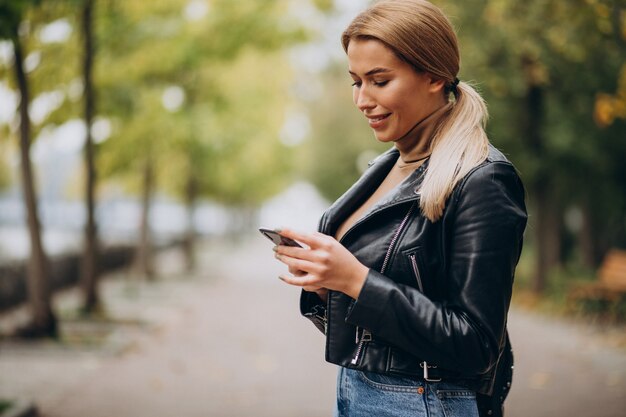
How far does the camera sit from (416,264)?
1737 mm

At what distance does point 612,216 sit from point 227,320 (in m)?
10.5

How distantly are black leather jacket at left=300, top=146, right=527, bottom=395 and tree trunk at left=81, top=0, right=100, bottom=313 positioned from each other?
10.4 m

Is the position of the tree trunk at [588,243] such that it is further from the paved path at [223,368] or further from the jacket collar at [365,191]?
the jacket collar at [365,191]

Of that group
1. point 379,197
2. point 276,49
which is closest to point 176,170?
point 276,49

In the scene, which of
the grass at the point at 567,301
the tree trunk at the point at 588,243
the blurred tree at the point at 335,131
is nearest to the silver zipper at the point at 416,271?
the grass at the point at 567,301

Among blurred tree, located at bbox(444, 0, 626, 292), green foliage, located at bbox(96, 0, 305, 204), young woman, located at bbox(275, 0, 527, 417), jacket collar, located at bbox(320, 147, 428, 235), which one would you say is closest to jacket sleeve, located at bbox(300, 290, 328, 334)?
young woman, located at bbox(275, 0, 527, 417)

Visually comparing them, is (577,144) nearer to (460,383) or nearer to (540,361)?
(540,361)

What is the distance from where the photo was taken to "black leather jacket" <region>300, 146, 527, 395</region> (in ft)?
5.39

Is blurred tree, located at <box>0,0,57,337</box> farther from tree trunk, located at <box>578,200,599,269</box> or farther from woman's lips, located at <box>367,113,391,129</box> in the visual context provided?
tree trunk, located at <box>578,200,599,269</box>

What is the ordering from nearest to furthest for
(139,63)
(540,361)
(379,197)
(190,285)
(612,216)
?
(379,197) < (540,361) < (139,63) < (612,216) < (190,285)

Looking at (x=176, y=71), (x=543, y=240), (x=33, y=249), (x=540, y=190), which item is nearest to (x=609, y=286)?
(x=543, y=240)

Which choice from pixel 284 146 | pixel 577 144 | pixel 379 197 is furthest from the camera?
pixel 284 146

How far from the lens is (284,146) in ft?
113

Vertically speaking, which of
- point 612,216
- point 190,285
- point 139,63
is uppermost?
point 139,63
